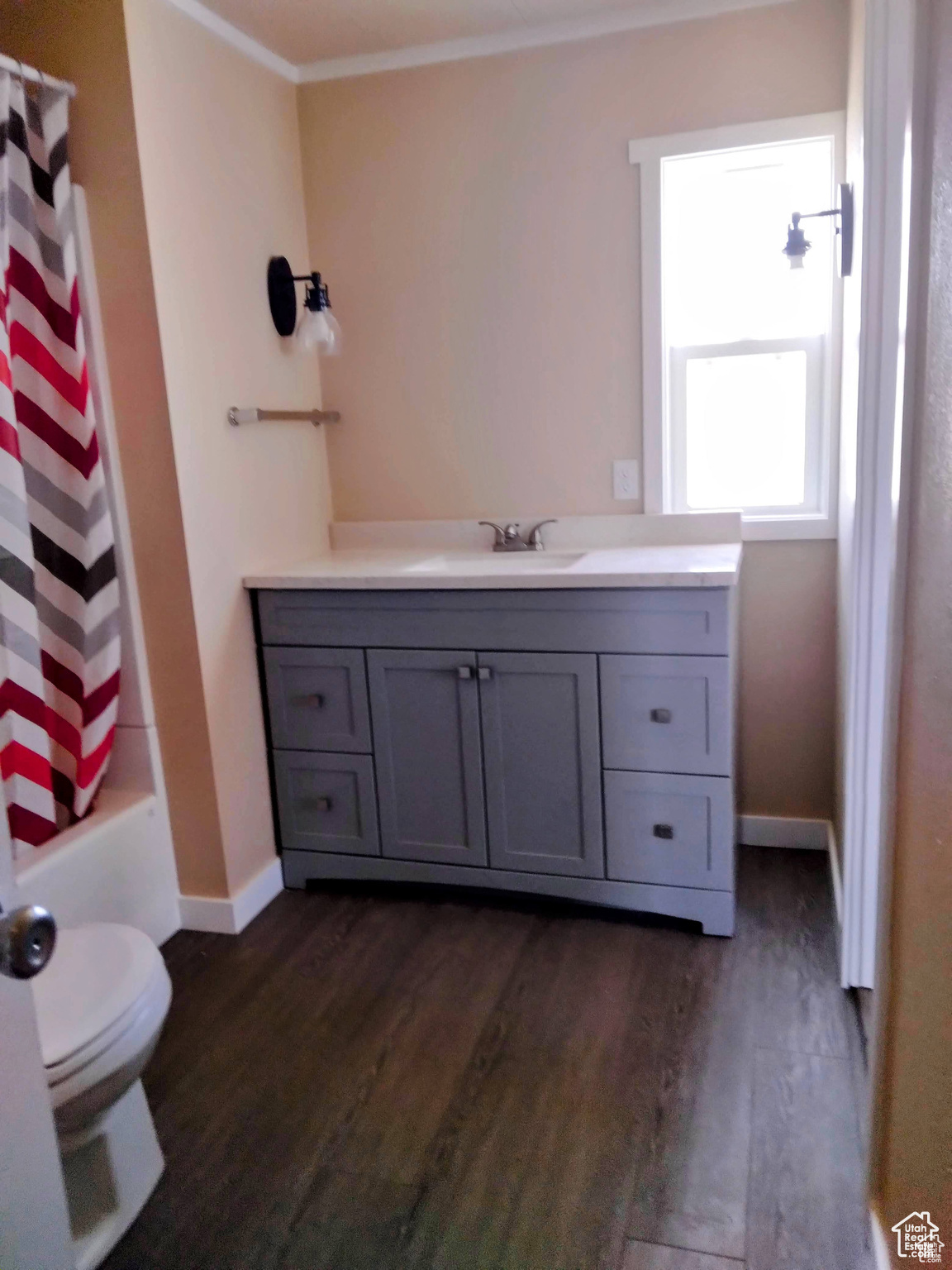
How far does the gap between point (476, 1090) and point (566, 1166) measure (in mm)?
264

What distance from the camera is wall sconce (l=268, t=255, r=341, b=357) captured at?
8.11 ft

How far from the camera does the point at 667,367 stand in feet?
8.86

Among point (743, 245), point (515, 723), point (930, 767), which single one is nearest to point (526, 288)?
point (743, 245)

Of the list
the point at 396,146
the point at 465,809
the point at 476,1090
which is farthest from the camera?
the point at 396,146

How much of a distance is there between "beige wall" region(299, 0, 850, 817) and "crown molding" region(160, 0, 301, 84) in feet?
0.34

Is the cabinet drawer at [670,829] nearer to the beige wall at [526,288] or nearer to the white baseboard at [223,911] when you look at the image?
the beige wall at [526,288]

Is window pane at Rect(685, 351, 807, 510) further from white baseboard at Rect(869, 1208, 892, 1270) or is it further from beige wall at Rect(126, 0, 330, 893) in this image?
white baseboard at Rect(869, 1208, 892, 1270)

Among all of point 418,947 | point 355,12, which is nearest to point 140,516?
point 418,947

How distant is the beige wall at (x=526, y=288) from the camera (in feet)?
8.39

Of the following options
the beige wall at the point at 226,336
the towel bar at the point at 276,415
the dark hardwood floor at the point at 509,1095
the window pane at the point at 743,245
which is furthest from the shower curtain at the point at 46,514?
the window pane at the point at 743,245

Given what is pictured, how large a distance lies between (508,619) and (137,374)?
108 centimetres

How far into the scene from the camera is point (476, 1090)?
1.82 meters

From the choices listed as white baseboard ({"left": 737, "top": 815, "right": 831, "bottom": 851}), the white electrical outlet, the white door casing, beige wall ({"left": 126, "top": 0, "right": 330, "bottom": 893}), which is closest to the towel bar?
beige wall ({"left": 126, "top": 0, "right": 330, "bottom": 893})

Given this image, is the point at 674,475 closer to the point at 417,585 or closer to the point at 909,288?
the point at 417,585
